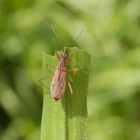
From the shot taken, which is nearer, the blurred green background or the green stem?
the green stem

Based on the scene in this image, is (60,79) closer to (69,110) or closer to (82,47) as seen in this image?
(69,110)

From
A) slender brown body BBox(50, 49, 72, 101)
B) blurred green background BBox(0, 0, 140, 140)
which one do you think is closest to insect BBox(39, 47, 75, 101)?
slender brown body BBox(50, 49, 72, 101)

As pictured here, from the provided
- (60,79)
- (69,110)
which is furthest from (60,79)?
(69,110)

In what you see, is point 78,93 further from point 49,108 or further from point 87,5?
point 87,5

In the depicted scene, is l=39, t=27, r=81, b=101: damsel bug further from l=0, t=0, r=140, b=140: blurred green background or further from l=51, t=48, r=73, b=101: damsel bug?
l=0, t=0, r=140, b=140: blurred green background

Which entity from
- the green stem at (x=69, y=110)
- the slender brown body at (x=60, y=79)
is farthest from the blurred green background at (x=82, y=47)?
the green stem at (x=69, y=110)
